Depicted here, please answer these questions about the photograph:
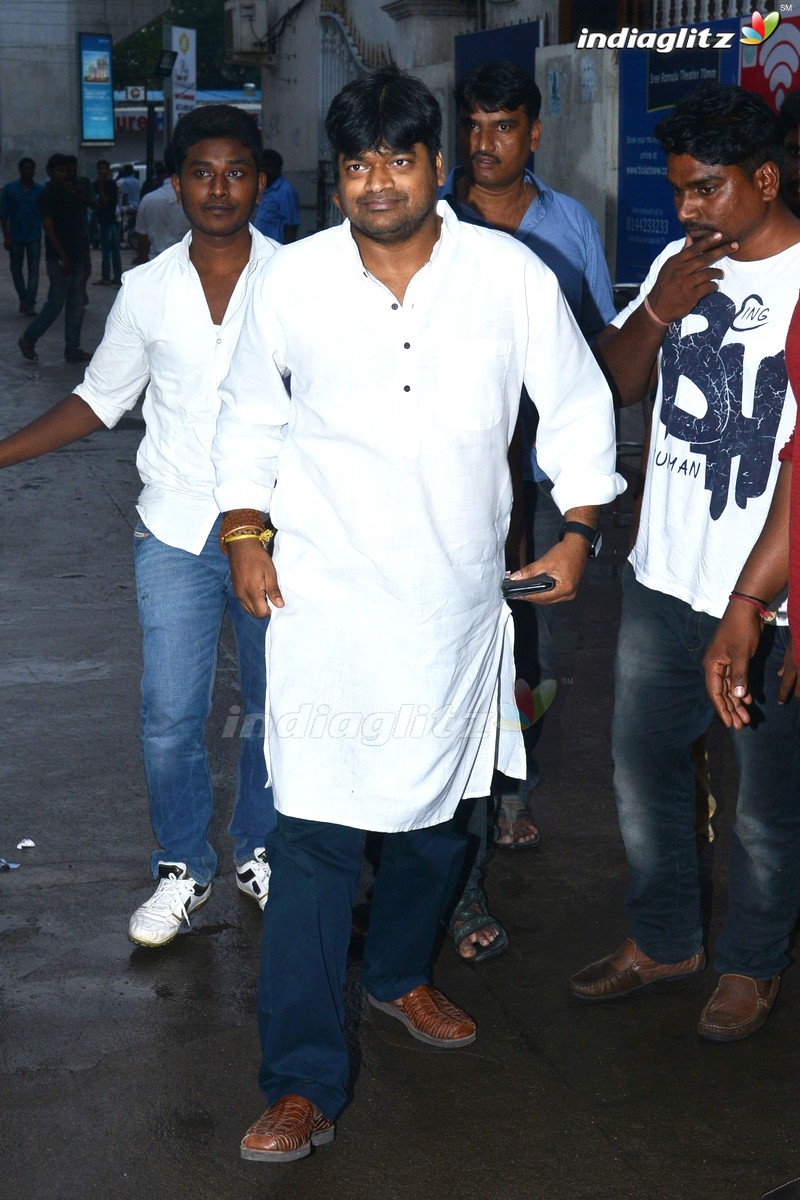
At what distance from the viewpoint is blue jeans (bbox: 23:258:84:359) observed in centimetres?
1506

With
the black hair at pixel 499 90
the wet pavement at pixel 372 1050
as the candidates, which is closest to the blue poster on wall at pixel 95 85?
the wet pavement at pixel 372 1050

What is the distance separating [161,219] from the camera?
48.7ft

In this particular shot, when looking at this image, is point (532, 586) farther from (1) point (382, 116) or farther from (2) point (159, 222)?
(2) point (159, 222)

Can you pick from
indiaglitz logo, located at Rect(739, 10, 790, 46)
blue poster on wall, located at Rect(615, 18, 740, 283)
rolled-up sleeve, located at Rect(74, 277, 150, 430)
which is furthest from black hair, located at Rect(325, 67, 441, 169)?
blue poster on wall, located at Rect(615, 18, 740, 283)

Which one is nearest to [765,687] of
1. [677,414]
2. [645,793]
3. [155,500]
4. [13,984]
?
[645,793]

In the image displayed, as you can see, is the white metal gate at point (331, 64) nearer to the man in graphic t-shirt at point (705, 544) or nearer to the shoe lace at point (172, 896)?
the shoe lace at point (172, 896)

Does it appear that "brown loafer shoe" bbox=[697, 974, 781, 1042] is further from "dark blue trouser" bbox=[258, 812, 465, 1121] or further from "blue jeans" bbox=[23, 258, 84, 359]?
"blue jeans" bbox=[23, 258, 84, 359]

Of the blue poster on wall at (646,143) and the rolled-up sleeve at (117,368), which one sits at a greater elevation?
the blue poster on wall at (646,143)

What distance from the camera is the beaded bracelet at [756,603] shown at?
3.11 metres

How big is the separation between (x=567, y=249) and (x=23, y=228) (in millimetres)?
16633

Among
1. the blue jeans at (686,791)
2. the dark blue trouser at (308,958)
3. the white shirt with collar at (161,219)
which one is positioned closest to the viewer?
the dark blue trouser at (308,958)

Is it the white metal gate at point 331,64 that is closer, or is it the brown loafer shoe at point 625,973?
the brown loafer shoe at point 625,973

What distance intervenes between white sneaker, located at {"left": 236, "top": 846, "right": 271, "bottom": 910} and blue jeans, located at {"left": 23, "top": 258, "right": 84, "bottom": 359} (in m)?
11.8

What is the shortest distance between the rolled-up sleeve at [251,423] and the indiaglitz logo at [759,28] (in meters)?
6.30
